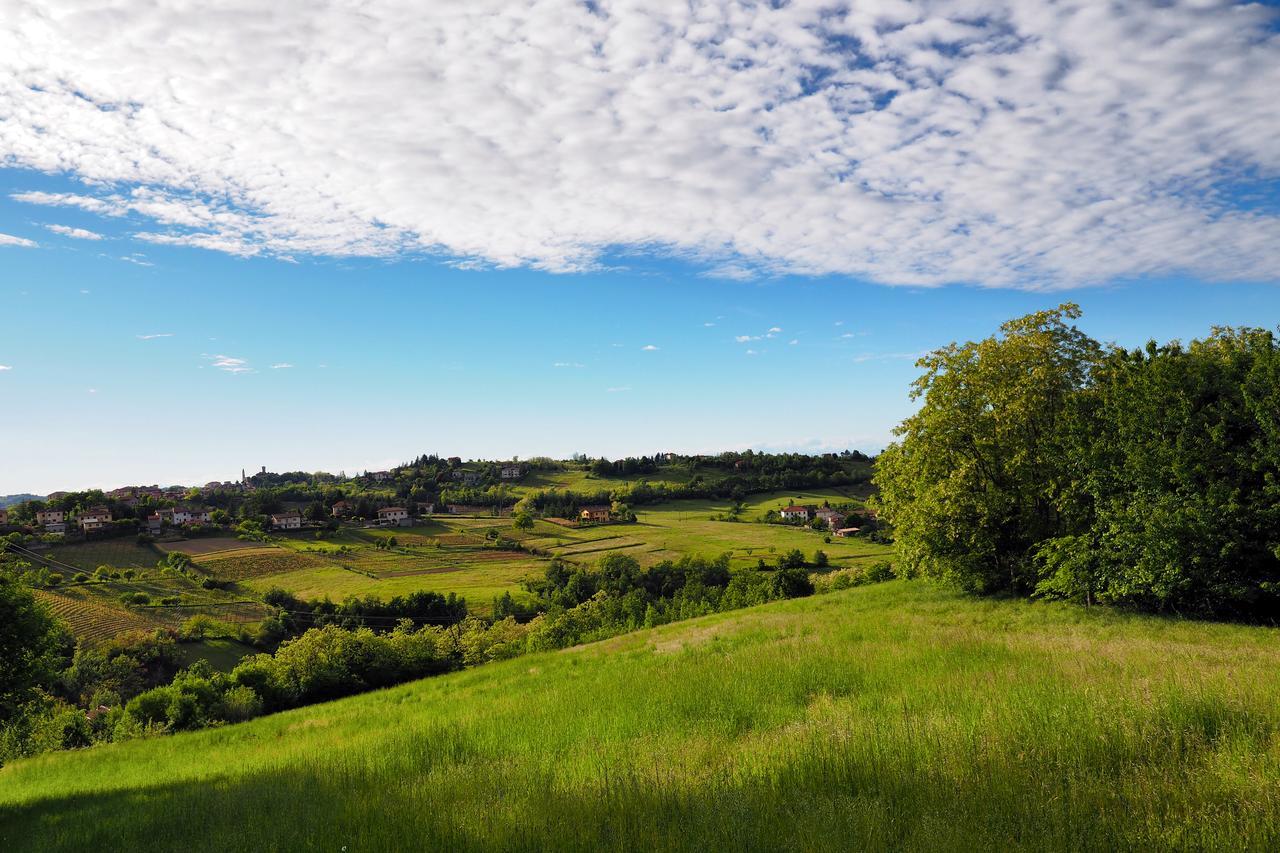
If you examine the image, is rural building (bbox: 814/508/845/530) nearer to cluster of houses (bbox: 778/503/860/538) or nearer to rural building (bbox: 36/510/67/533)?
cluster of houses (bbox: 778/503/860/538)

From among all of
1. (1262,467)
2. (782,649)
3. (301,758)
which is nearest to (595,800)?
(301,758)

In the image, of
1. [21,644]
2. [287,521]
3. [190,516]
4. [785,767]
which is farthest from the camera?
[287,521]

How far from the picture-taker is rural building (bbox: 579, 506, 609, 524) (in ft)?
531

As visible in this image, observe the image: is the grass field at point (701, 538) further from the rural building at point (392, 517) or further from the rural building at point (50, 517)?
the rural building at point (50, 517)

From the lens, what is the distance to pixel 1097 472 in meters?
25.2

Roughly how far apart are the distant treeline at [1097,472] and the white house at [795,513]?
11036 cm

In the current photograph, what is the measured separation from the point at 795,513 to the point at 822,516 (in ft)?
28.7

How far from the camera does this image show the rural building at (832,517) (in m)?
130

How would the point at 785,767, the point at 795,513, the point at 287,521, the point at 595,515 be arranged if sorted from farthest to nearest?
the point at 595,515
the point at 287,521
the point at 795,513
the point at 785,767

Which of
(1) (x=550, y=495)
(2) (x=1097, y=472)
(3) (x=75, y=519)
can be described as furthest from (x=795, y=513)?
(3) (x=75, y=519)

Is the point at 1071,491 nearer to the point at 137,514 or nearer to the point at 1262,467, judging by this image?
the point at 1262,467

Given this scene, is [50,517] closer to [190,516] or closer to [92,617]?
[190,516]

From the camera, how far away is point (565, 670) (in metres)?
22.0

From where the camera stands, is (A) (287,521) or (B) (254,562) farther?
(A) (287,521)
